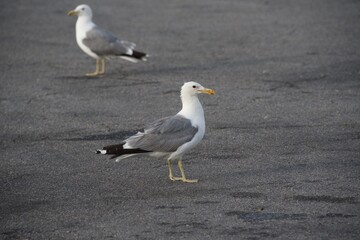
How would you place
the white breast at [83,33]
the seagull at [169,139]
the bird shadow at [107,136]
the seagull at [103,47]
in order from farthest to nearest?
the white breast at [83,33] < the seagull at [103,47] < the bird shadow at [107,136] < the seagull at [169,139]

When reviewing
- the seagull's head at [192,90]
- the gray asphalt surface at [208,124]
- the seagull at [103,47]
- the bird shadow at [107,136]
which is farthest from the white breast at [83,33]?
the seagull's head at [192,90]

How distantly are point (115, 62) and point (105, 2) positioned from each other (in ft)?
20.4

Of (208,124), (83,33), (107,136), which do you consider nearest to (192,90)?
(107,136)

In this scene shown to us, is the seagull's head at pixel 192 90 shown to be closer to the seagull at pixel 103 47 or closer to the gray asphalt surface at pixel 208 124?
the gray asphalt surface at pixel 208 124

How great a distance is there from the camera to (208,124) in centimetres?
1035

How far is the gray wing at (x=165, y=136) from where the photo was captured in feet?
26.4

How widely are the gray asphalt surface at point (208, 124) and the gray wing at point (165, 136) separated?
376mm

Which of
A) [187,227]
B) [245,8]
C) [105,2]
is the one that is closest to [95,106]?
[187,227]

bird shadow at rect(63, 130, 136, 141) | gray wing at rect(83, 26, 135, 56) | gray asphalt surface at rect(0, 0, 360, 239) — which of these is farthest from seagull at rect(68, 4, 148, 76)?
bird shadow at rect(63, 130, 136, 141)

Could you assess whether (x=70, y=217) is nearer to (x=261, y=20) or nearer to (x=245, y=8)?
(x=261, y=20)

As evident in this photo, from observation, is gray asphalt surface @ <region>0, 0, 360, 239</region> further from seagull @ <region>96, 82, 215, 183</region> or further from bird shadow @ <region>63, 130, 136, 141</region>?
seagull @ <region>96, 82, 215, 183</region>

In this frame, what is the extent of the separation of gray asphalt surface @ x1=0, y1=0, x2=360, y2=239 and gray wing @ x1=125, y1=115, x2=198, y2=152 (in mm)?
376

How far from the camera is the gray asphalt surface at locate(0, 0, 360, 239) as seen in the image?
6969 millimetres

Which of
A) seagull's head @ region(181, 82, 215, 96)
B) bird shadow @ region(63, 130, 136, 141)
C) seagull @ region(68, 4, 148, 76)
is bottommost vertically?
bird shadow @ region(63, 130, 136, 141)
